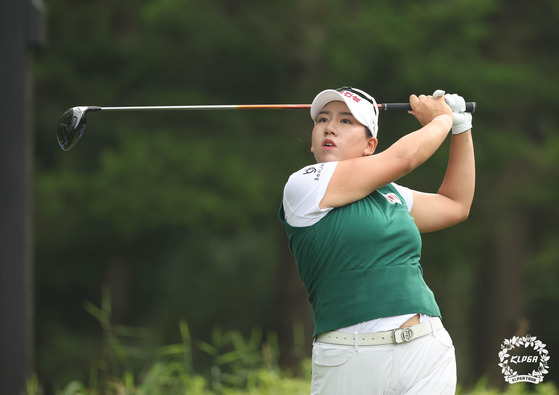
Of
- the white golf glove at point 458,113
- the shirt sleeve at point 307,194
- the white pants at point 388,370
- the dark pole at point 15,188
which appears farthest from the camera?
the dark pole at point 15,188

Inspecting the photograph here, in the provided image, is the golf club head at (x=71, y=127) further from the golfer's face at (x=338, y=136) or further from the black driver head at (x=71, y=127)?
the golfer's face at (x=338, y=136)

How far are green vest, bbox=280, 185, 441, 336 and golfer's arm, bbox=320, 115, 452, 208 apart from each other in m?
0.05

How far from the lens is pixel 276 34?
41.1 feet

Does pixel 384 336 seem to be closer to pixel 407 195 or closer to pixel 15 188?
pixel 407 195

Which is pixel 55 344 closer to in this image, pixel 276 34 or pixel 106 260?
pixel 106 260

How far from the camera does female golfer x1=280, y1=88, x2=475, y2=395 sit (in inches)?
105

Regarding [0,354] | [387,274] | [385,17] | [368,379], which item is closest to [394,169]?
[387,274]

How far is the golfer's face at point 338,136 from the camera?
2.94 m

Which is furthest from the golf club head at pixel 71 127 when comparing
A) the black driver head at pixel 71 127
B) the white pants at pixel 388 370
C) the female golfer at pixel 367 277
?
the white pants at pixel 388 370

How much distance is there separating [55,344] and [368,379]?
37.5 ft

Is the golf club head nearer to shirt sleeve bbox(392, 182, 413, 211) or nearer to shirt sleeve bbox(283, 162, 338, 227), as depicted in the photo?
shirt sleeve bbox(283, 162, 338, 227)

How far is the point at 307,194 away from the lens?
2.78 meters

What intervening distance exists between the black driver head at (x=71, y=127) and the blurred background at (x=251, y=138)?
23.2 ft

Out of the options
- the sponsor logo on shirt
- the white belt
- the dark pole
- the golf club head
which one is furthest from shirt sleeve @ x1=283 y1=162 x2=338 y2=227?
the dark pole
